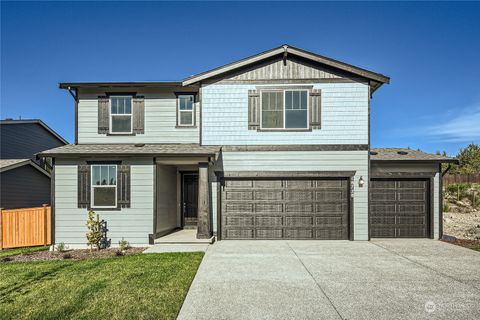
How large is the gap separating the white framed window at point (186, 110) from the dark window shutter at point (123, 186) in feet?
9.27

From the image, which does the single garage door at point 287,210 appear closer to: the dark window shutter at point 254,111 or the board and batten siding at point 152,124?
the dark window shutter at point 254,111

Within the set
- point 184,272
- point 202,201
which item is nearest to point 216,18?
point 202,201

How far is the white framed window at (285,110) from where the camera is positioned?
33.6ft

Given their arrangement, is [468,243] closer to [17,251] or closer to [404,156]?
[404,156]

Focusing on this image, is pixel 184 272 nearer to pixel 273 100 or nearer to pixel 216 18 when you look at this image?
pixel 273 100

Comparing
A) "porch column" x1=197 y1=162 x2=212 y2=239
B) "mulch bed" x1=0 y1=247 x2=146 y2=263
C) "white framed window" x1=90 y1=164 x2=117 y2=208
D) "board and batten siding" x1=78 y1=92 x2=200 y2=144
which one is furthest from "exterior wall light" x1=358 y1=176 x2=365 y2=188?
"white framed window" x1=90 y1=164 x2=117 y2=208

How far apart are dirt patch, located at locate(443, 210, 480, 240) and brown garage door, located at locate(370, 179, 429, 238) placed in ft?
6.82

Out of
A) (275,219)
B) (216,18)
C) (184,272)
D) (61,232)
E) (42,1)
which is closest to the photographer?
(184,272)

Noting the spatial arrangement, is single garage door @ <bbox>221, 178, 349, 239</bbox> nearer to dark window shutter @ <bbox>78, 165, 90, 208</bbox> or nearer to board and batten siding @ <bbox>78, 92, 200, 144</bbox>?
board and batten siding @ <bbox>78, 92, 200, 144</bbox>

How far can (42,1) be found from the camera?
35.5 feet

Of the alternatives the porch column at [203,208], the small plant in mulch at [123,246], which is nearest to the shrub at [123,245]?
the small plant in mulch at [123,246]

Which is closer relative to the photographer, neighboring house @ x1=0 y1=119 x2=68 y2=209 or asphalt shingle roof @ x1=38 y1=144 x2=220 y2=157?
asphalt shingle roof @ x1=38 y1=144 x2=220 y2=157

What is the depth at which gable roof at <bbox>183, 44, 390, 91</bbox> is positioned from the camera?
10008mm

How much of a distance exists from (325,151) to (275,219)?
122 inches
